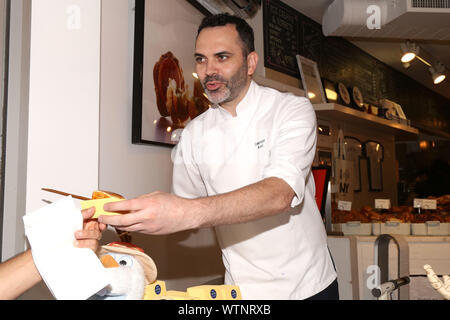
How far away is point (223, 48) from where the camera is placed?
3.30 feet

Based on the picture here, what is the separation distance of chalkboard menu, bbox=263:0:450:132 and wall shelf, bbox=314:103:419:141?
0.20 metres

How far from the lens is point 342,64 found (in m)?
3.21

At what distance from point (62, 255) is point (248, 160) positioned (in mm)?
582

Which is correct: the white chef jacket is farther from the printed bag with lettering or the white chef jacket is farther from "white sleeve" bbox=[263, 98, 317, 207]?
the printed bag with lettering

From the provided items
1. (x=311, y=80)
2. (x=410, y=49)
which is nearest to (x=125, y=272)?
(x=311, y=80)

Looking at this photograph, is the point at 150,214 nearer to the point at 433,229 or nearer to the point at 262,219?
the point at 262,219

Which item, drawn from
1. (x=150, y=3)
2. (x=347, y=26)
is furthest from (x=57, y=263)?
(x=347, y=26)

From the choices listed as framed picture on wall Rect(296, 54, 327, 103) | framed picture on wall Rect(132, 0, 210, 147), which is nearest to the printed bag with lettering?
framed picture on wall Rect(296, 54, 327, 103)

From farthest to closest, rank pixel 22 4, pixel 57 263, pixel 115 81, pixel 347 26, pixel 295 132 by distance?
1. pixel 347 26
2. pixel 115 81
3. pixel 295 132
4. pixel 22 4
5. pixel 57 263

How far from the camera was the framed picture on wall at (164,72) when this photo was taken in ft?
3.92

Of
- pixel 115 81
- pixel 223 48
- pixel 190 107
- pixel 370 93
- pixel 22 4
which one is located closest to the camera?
pixel 22 4

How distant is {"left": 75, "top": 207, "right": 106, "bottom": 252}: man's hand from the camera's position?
0.46 m

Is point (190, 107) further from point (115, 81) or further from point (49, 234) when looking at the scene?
point (49, 234)

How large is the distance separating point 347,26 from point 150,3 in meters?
1.63
